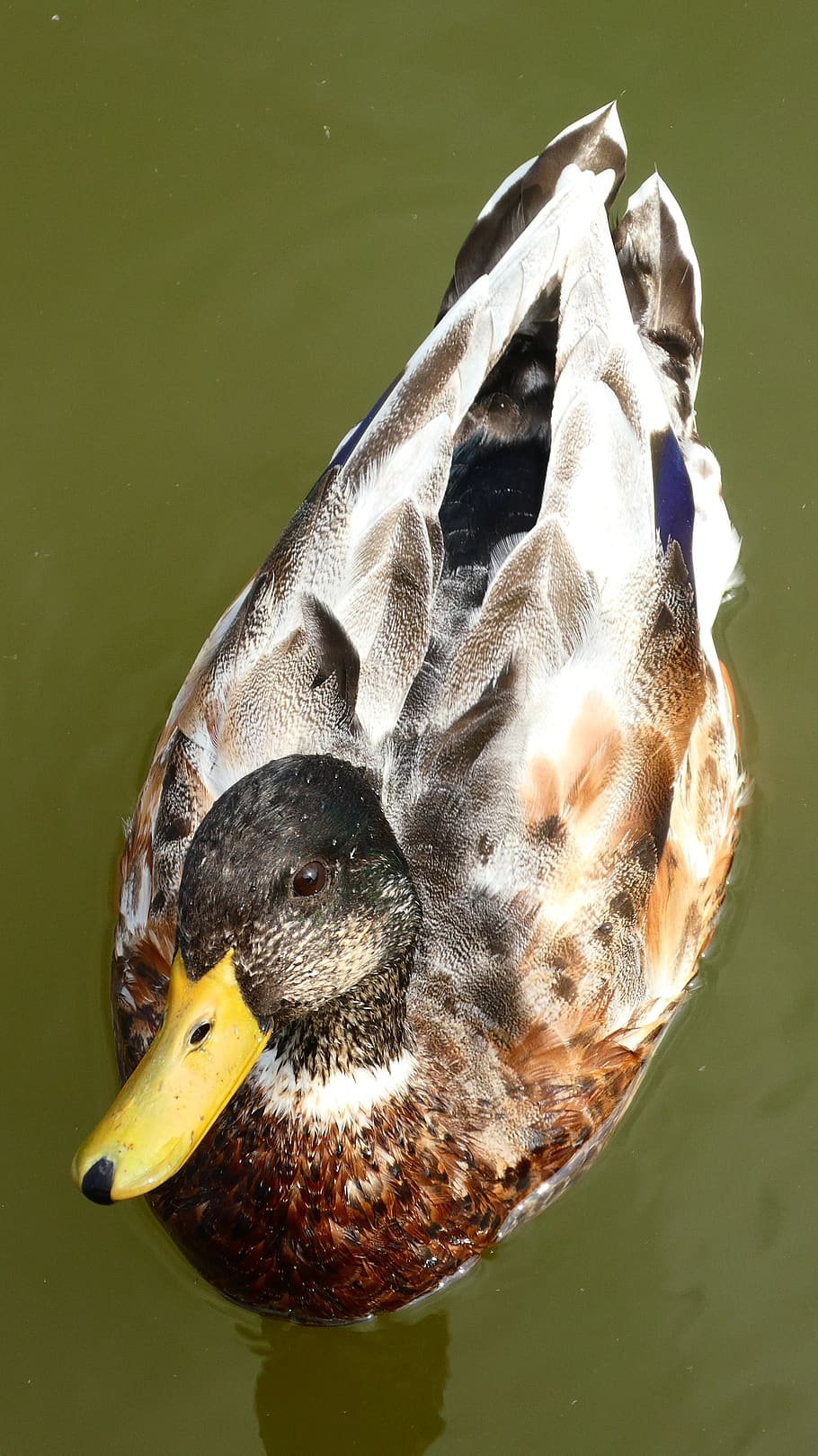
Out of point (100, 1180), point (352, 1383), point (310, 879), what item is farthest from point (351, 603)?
point (352, 1383)

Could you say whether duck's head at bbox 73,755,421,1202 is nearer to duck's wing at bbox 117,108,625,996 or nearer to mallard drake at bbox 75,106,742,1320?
mallard drake at bbox 75,106,742,1320

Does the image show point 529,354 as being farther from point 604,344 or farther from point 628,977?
point 628,977

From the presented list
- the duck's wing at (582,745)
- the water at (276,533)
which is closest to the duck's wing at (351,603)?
the duck's wing at (582,745)

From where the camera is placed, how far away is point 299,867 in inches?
93.3

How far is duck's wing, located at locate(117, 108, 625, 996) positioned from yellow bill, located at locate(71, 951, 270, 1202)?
65 centimetres

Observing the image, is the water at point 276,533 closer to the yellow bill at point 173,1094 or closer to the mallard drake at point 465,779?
the mallard drake at point 465,779

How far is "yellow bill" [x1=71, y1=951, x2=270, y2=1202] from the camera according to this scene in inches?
92.1

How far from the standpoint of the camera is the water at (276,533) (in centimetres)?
333

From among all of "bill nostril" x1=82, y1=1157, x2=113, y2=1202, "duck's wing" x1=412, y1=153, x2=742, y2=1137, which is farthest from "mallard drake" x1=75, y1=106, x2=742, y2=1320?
"bill nostril" x1=82, y1=1157, x2=113, y2=1202

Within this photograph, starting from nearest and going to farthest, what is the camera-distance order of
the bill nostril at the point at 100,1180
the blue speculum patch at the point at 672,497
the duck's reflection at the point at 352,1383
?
the bill nostril at the point at 100,1180
the blue speculum patch at the point at 672,497
the duck's reflection at the point at 352,1383

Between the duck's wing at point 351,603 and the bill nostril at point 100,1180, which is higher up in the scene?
the duck's wing at point 351,603

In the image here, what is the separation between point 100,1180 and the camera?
2.33m

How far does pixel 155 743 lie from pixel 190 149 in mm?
2065

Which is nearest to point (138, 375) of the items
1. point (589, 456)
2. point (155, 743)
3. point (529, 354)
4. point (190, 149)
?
point (190, 149)
